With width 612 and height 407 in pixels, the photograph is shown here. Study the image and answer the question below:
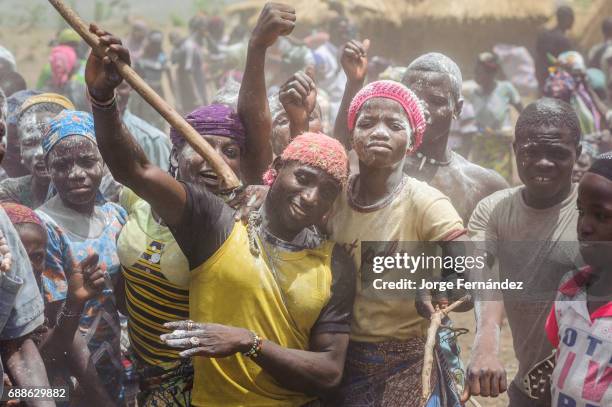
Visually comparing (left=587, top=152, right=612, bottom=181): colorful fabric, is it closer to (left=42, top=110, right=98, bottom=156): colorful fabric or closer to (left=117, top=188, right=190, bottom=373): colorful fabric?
(left=117, top=188, right=190, bottom=373): colorful fabric

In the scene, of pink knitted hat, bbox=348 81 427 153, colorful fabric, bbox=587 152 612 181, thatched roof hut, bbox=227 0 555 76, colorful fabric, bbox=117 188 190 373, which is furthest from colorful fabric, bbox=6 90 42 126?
thatched roof hut, bbox=227 0 555 76

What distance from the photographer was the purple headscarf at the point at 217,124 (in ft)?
11.6

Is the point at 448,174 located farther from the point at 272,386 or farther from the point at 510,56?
the point at 510,56

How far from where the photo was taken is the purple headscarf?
3.53 metres

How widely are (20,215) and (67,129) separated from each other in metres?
0.58

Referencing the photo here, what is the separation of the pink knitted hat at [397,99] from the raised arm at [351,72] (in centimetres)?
49

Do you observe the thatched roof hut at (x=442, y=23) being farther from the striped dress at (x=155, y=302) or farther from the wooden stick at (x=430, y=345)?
the wooden stick at (x=430, y=345)

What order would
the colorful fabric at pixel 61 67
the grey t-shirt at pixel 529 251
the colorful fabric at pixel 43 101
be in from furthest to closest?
the colorful fabric at pixel 61 67 < the colorful fabric at pixel 43 101 < the grey t-shirt at pixel 529 251

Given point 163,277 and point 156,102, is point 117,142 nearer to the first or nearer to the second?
point 156,102

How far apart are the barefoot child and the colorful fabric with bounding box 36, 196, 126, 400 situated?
6.34 feet

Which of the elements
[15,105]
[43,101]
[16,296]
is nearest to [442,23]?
[15,105]

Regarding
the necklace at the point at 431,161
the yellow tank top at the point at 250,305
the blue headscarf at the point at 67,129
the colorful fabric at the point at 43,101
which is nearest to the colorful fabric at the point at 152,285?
the yellow tank top at the point at 250,305

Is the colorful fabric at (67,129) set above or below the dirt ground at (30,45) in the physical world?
below

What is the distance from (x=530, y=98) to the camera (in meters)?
16.3
